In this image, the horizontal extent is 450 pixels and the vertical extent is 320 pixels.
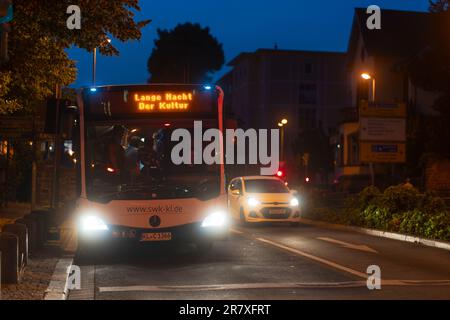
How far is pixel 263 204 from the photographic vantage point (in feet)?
82.7

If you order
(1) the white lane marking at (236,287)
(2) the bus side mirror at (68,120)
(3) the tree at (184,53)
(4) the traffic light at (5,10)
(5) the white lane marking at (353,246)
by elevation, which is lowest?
(1) the white lane marking at (236,287)

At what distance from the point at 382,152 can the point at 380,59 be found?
68.3 ft

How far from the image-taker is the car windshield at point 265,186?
26672 millimetres

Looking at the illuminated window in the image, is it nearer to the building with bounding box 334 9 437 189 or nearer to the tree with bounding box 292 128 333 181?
the tree with bounding box 292 128 333 181

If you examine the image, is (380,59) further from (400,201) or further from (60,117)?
(60,117)

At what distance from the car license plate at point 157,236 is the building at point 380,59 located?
1264 inches

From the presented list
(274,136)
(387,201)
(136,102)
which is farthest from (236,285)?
(274,136)

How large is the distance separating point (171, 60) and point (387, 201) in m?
51.8

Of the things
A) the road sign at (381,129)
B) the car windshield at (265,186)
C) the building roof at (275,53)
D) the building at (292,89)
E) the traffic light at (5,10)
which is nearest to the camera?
the traffic light at (5,10)

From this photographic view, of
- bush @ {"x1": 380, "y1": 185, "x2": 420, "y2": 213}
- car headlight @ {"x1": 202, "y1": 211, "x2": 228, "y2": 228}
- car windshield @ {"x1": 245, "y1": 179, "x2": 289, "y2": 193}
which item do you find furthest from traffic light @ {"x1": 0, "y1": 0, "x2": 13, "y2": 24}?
car windshield @ {"x1": 245, "y1": 179, "x2": 289, "y2": 193}

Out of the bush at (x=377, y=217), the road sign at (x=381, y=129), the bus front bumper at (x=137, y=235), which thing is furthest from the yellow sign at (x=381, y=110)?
the bus front bumper at (x=137, y=235)

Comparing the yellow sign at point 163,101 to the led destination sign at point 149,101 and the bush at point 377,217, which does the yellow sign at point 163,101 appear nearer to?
the led destination sign at point 149,101
